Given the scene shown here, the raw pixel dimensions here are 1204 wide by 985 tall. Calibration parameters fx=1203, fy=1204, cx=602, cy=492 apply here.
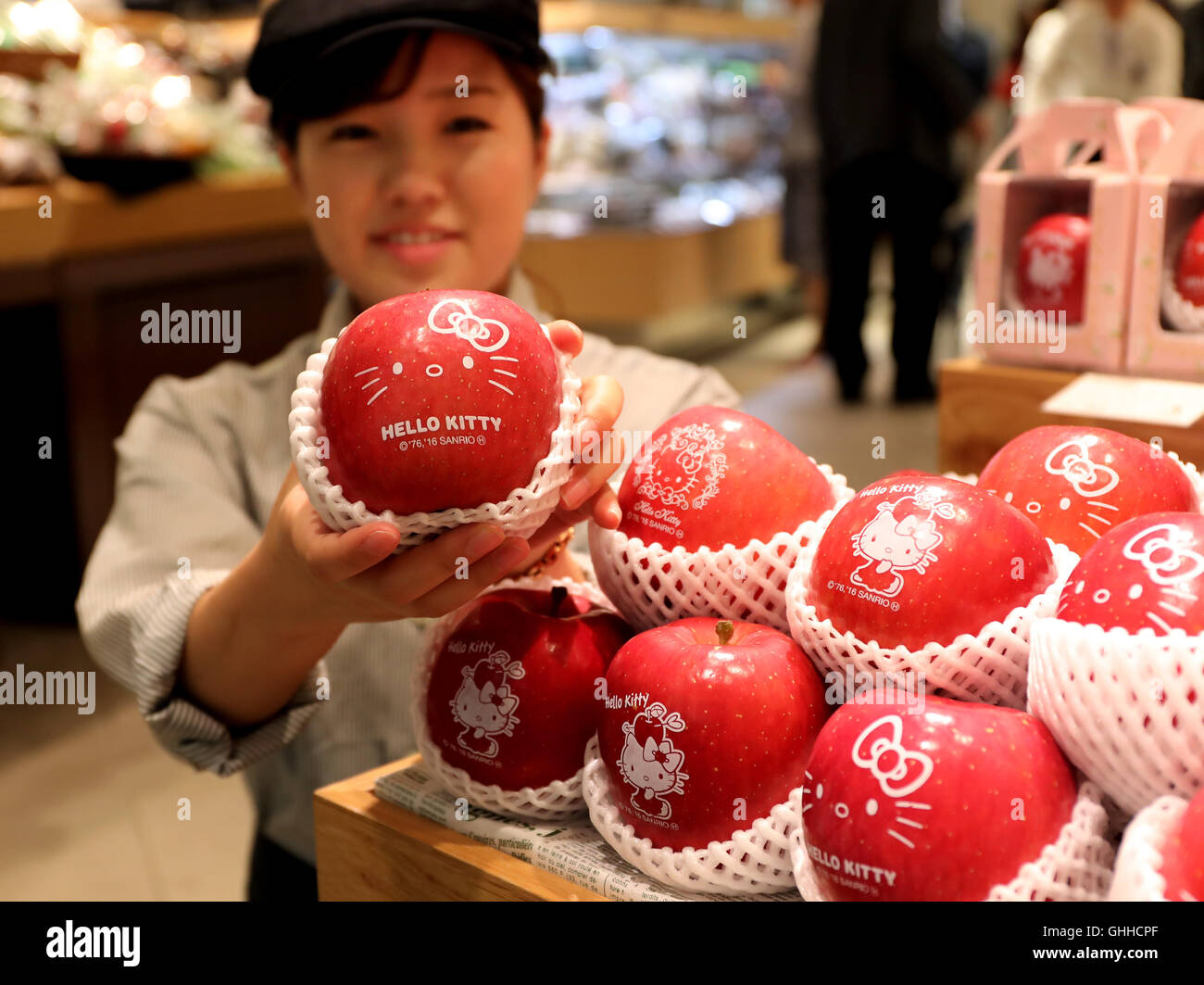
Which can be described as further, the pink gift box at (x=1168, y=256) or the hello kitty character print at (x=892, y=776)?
the pink gift box at (x=1168, y=256)

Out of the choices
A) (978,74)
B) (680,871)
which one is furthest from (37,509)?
(978,74)

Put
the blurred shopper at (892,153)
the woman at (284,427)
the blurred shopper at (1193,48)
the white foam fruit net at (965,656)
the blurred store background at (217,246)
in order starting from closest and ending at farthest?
the white foam fruit net at (965,656) < the woman at (284,427) < the blurred store background at (217,246) < the blurred shopper at (1193,48) < the blurred shopper at (892,153)

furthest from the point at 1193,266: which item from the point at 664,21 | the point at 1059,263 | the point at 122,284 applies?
the point at 664,21

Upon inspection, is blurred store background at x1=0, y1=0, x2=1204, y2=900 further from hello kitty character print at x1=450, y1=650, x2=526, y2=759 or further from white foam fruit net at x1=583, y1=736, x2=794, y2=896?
white foam fruit net at x1=583, y1=736, x2=794, y2=896

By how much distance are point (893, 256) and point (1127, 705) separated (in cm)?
593

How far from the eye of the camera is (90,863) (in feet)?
9.63

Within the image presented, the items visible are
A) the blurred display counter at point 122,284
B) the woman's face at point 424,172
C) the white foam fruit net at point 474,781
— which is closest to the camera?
the white foam fruit net at point 474,781

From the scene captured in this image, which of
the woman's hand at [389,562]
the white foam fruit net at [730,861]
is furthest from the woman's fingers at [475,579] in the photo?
the white foam fruit net at [730,861]

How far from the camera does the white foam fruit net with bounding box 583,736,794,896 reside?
36.9 inches

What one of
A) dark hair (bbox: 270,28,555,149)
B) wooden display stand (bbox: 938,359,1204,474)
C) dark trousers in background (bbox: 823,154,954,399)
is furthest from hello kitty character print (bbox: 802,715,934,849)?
dark trousers in background (bbox: 823,154,954,399)

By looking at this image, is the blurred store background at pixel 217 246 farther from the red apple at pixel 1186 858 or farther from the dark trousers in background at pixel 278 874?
the red apple at pixel 1186 858

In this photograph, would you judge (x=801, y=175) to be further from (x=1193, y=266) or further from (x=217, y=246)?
(x=1193, y=266)

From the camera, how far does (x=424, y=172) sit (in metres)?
1.57

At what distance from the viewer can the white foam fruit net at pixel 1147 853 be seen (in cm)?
73
